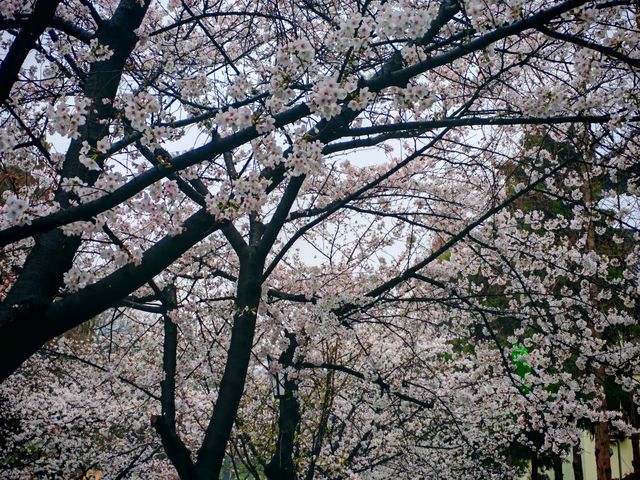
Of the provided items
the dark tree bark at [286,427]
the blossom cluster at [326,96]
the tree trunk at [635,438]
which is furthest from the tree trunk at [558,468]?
the blossom cluster at [326,96]

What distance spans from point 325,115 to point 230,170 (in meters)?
2.64

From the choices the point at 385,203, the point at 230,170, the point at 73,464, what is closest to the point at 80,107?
the point at 230,170

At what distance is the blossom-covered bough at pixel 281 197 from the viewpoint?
9.62 ft

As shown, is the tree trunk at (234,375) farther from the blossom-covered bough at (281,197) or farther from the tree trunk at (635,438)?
the tree trunk at (635,438)

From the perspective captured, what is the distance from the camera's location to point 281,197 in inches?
237

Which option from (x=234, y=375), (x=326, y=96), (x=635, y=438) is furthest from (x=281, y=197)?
(x=635, y=438)

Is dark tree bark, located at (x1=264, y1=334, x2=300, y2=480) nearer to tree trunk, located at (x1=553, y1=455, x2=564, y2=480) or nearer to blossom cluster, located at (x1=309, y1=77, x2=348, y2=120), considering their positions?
blossom cluster, located at (x1=309, y1=77, x2=348, y2=120)

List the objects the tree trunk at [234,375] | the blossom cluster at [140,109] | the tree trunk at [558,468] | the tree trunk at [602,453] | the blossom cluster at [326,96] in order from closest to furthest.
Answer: the blossom cluster at [326,96] → the blossom cluster at [140,109] → the tree trunk at [234,375] → the tree trunk at [602,453] → the tree trunk at [558,468]

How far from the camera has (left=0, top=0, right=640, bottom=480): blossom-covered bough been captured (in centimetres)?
293

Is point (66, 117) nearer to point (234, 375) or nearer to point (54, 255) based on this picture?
point (54, 255)

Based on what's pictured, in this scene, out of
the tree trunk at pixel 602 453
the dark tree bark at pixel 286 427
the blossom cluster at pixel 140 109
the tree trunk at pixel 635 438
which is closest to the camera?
the blossom cluster at pixel 140 109

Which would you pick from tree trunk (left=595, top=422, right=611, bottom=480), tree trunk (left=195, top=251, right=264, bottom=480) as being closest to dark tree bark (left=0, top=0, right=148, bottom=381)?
tree trunk (left=195, top=251, right=264, bottom=480)

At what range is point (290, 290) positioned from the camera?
303 inches

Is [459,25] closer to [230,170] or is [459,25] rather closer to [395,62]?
[395,62]
